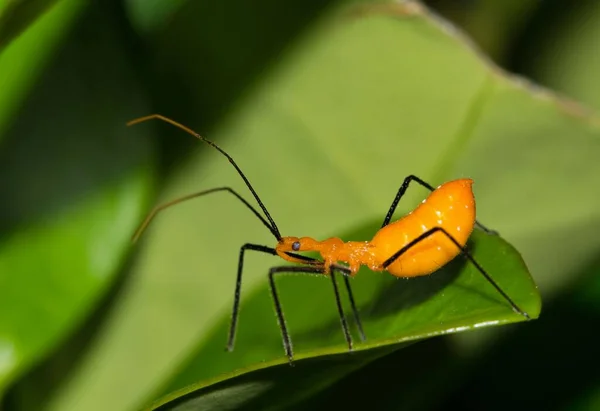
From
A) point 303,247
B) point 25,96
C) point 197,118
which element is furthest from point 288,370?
point 197,118

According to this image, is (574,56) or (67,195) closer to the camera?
(67,195)

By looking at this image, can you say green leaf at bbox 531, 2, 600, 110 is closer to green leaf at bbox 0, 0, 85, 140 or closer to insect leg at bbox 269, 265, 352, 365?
insect leg at bbox 269, 265, 352, 365

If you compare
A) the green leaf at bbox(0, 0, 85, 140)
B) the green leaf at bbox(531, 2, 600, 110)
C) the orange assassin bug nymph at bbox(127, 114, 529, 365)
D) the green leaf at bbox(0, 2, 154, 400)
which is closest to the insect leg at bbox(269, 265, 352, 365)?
the orange assassin bug nymph at bbox(127, 114, 529, 365)

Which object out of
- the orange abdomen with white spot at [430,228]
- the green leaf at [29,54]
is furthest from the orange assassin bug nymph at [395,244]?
the green leaf at [29,54]

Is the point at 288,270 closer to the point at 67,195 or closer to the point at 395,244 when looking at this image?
the point at 395,244

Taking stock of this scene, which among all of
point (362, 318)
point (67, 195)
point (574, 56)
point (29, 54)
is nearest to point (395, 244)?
point (362, 318)

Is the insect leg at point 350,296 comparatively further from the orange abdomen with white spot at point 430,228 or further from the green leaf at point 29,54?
the green leaf at point 29,54
